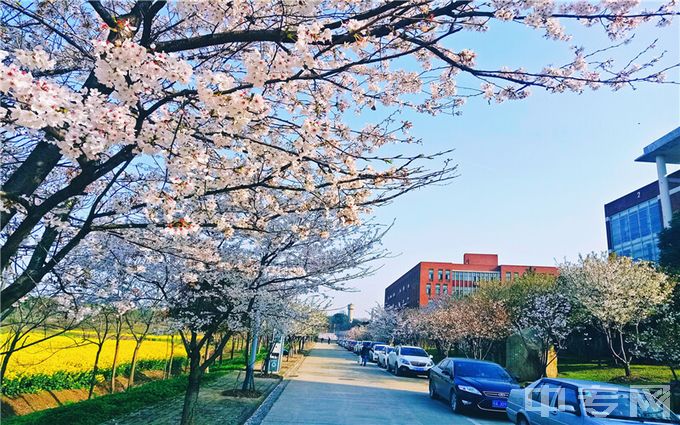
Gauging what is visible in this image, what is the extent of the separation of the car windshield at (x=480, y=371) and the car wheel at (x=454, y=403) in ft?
2.12

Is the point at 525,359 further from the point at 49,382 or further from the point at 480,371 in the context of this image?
the point at 49,382

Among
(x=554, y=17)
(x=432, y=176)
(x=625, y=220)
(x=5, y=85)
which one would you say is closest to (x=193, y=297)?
(x=432, y=176)

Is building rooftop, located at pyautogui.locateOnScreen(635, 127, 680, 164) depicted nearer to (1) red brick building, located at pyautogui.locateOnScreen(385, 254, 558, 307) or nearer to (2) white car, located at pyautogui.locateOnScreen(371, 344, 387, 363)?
→ (2) white car, located at pyautogui.locateOnScreen(371, 344, 387, 363)

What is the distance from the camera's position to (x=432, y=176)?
448 cm

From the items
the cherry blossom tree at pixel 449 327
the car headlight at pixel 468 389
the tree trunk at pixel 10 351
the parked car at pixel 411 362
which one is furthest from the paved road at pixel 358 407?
the cherry blossom tree at pixel 449 327

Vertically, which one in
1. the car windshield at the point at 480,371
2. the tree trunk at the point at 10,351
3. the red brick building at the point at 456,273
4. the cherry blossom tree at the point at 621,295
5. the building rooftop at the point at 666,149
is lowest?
the car windshield at the point at 480,371

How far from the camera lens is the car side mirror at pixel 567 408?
25.4ft

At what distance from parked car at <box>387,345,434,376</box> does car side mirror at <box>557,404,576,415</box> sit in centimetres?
1632

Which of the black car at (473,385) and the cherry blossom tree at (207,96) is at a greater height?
the cherry blossom tree at (207,96)

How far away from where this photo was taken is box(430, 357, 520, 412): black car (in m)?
11.9

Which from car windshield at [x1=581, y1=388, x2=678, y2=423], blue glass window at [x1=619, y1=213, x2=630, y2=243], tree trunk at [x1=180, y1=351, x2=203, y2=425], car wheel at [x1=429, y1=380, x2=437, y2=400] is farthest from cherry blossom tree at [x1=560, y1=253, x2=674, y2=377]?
blue glass window at [x1=619, y1=213, x2=630, y2=243]

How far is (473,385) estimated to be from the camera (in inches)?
487

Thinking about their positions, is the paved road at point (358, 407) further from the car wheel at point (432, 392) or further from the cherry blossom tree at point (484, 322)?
the cherry blossom tree at point (484, 322)

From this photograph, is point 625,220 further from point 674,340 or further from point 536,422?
point 536,422
